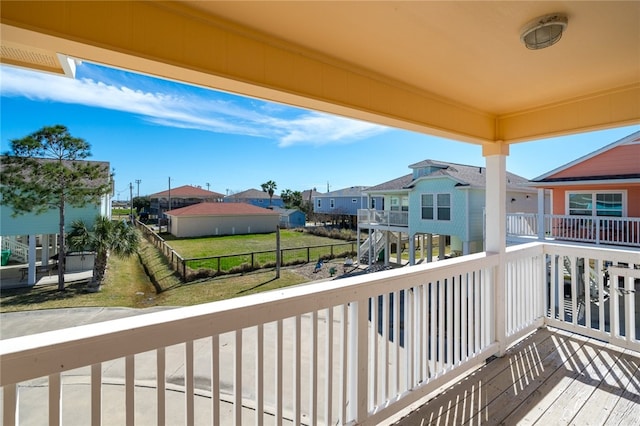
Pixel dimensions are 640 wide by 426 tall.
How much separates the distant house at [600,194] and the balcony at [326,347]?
669 centimetres

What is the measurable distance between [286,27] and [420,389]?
232cm

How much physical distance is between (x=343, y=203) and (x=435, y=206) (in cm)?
374

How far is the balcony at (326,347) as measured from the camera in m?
1.00

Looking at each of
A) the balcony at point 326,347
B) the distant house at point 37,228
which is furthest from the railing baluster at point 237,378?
the distant house at point 37,228

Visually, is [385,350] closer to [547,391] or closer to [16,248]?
[547,391]

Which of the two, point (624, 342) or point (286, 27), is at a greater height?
point (286, 27)

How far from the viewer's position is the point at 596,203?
8.52 meters

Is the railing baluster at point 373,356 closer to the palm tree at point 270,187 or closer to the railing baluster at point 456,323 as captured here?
the railing baluster at point 456,323

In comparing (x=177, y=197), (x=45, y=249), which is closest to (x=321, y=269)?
(x=177, y=197)

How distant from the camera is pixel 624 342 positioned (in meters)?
2.74

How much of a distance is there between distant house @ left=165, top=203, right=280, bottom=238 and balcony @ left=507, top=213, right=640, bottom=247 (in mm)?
7332

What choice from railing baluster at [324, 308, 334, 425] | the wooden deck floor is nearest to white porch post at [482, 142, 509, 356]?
the wooden deck floor

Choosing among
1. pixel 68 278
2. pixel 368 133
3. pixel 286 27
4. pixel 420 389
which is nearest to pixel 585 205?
pixel 368 133

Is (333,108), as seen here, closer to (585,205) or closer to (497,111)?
(497,111)
